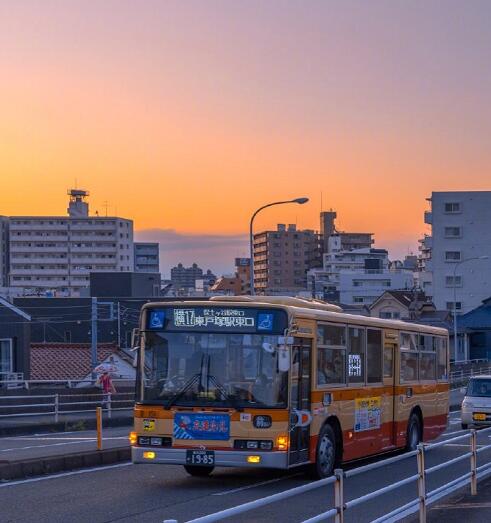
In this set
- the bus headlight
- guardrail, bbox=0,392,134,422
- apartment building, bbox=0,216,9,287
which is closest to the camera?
the bus headlight

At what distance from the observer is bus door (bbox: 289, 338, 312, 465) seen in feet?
51.9

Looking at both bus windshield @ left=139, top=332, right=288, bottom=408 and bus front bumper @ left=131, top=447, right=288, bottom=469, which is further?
bus windshield @ left=139, top=332, right=288, bottom=408

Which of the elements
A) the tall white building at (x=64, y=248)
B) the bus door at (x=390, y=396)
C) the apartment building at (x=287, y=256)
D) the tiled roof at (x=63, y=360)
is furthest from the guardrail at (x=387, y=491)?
the apartment building at (x=287, y=256)

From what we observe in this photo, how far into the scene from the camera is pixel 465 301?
105 m

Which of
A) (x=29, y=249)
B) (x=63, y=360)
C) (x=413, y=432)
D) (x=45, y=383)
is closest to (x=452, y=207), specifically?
(x=63, y=360)

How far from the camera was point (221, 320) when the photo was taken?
52.6ft

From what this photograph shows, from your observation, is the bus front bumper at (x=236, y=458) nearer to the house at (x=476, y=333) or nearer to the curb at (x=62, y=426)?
the curb at (x=62, y=426)

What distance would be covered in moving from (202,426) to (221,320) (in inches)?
63.1

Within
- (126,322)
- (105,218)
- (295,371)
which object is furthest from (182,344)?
(105,218)

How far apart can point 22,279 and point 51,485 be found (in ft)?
487

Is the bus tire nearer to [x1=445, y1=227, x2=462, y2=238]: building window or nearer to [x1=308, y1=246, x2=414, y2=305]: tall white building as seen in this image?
[x1=445, y1=227, x2=462, y2=238]: building window

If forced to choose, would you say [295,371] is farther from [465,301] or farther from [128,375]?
[465,301]

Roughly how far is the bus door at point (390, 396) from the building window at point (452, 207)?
8823 cm

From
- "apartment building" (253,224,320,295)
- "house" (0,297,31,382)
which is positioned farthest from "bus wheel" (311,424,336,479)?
"apartment building" (253,224,320,295)
